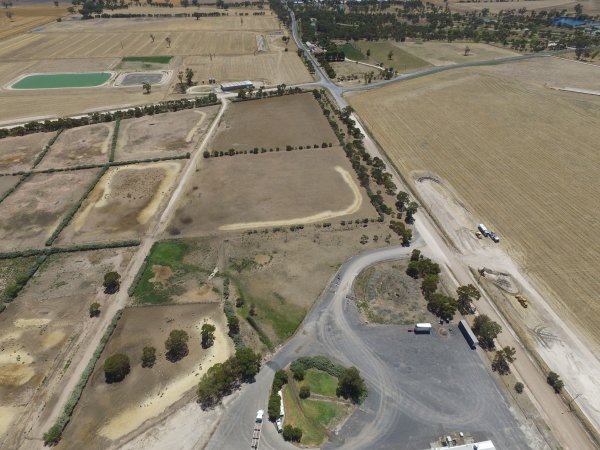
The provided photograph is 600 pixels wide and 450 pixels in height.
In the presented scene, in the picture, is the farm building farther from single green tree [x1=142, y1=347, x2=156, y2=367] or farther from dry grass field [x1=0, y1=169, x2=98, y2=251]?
single green tree [x1=142, y1=347, x2=156, y2=367]

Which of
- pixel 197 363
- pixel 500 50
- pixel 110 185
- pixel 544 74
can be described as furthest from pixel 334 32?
pixel 197 363

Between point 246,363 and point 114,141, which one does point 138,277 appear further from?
point 114,141

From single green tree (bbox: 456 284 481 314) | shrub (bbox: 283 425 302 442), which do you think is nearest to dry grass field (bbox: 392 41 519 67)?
single green tree (bbox: 456 284 481 314)

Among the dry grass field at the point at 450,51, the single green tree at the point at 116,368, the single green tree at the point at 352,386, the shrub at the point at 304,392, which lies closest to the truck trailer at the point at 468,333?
the single green tree at the point at 352,386

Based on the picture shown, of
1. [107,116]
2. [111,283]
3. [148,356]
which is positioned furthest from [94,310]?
[107,116]

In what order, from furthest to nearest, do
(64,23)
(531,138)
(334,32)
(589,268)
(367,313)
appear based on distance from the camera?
(64,23) → (334,32) → (531,138) → (589,268) → (367,313)

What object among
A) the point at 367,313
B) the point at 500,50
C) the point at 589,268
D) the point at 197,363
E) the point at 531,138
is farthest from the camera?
the point at 500,50

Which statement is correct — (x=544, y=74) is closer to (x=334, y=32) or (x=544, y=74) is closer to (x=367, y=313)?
(x=334, y=32)
